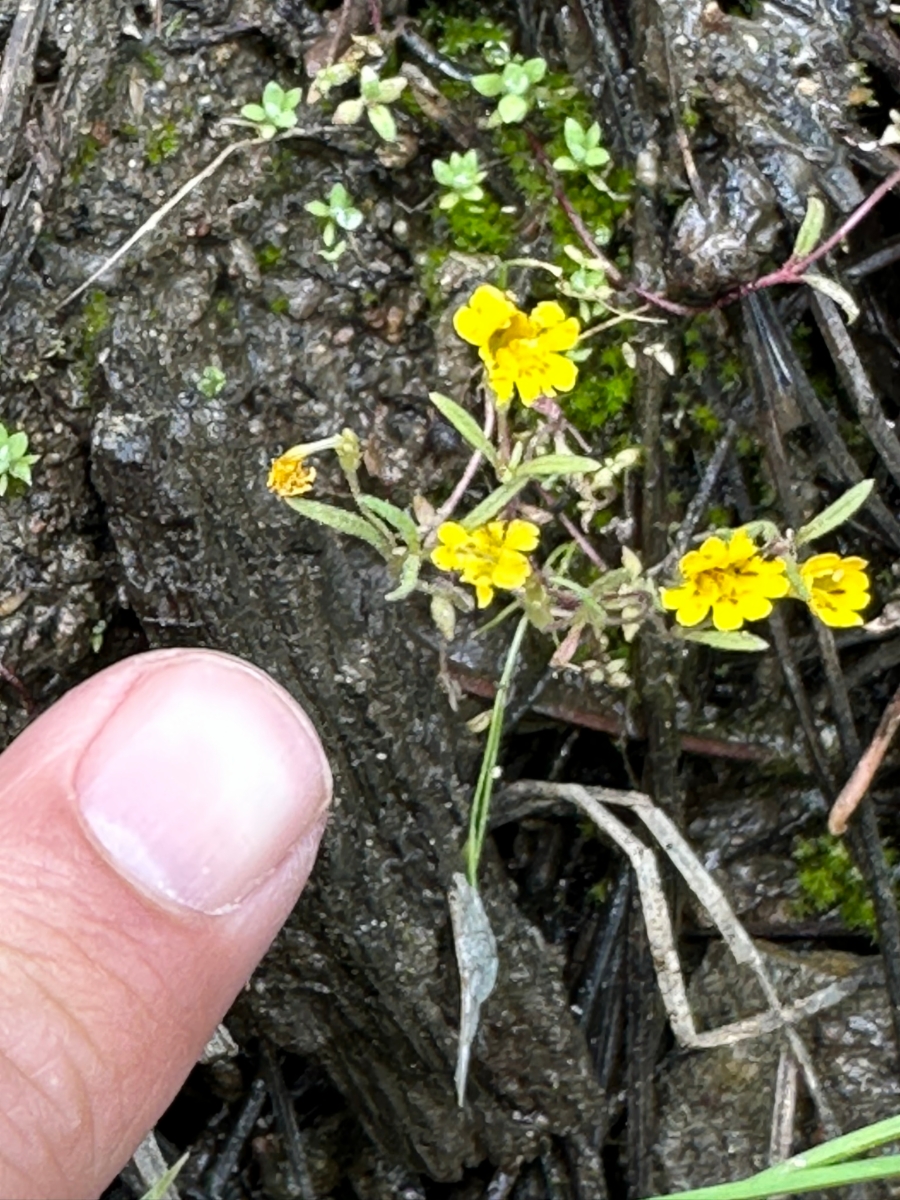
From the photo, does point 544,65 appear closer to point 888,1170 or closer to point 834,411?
point 834,411

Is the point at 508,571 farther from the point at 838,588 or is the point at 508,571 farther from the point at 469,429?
the point at 838,588

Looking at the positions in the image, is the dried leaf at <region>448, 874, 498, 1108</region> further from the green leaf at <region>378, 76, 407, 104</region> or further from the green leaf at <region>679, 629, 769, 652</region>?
the green leaf at <region>378, 76, 407, 104</region>

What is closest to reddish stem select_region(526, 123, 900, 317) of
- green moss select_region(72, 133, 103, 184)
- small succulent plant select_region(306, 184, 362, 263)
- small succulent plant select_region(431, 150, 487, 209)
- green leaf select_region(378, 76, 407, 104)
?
small succulent plant select_region(431, 150, 487, 209)

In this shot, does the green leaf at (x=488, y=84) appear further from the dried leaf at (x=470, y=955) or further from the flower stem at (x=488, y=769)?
the dried leaf at (x=470, y=955)


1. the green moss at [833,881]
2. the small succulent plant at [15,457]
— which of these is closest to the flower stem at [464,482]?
the small succulent plant at [15,457]

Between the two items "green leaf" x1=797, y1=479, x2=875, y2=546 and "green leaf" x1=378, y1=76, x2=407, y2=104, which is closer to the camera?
"green leaf" x1=797, y1=479, x2=875, y2=546

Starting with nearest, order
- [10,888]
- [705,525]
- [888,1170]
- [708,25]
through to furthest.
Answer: [888,1170] → [10,888] → [708,25] → [705,525]

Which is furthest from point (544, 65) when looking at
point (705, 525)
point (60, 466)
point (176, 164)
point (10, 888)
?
point (10, 888)
